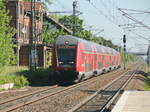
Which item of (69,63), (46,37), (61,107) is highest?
(46,37)

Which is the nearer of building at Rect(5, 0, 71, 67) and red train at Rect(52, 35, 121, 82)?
red train at Rect(52, 35, 121, 82)

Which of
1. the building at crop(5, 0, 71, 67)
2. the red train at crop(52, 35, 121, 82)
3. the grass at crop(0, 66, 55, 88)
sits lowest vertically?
the grass at crop(0, 66, 55, 88)

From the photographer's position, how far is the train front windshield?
26562mm

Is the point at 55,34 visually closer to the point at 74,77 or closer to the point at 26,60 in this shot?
the point at 26,60

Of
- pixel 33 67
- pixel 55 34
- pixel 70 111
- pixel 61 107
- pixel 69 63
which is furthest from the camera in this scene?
pixel 55 34

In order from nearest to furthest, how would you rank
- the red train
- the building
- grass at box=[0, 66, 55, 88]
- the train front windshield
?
grass at box=[0, 66, 55, 88], the red train, the train front windshield, the building

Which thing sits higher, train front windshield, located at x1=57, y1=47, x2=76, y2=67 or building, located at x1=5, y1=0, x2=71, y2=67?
building, located at x1=5, y1=0, x2=71, y2=67

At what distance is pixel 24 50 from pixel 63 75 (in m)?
25.2


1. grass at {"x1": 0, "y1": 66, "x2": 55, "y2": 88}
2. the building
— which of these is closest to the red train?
grass at {"x1": 0, "y1": 66, "x2": 55, "y2": 88}

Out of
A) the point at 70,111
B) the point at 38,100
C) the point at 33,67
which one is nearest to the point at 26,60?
the point at 33,67

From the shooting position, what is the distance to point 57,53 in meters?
27.0

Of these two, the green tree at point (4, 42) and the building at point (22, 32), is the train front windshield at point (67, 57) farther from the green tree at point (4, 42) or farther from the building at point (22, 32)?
the building at point (22, 32)


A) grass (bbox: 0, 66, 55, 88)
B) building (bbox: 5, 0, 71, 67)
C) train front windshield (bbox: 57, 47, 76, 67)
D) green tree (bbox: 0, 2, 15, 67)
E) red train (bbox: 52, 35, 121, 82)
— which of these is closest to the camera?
green tree (bbox: 0, 2, 15, 67)

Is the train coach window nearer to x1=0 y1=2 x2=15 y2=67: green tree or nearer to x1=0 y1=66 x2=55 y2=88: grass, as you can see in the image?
x1=0 y1=66 x2=55 y2=88: grass
